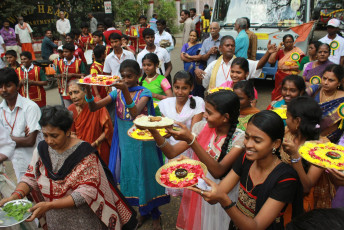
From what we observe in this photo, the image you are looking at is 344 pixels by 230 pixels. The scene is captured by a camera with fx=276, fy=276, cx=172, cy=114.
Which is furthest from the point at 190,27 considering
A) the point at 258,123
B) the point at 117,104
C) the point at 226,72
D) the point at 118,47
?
the point at 258,123

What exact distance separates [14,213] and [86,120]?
170cm

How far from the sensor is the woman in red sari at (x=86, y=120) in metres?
3.64

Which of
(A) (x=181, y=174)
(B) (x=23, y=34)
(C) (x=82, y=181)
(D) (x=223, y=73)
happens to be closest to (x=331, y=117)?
(D) (x=223, y=73)

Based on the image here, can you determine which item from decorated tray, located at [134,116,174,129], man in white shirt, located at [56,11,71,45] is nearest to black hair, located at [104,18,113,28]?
man in white shirt, located at [56,11,71,45]

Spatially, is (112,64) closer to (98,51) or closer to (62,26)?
(98,51)

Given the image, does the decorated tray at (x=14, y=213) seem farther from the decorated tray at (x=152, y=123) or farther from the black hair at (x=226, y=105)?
the black hair at (x=226, y=105)

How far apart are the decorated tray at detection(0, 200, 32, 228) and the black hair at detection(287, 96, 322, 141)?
7.83ft

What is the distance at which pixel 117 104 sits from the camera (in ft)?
11.5

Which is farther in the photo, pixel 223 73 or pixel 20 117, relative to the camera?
pixel 223 73

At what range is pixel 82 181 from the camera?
2.21 metres

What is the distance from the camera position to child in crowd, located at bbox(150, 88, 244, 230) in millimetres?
2264

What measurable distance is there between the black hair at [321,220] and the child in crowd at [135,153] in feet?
8.03

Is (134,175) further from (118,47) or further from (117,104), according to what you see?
(118,47)

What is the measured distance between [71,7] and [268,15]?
12.3 meters
